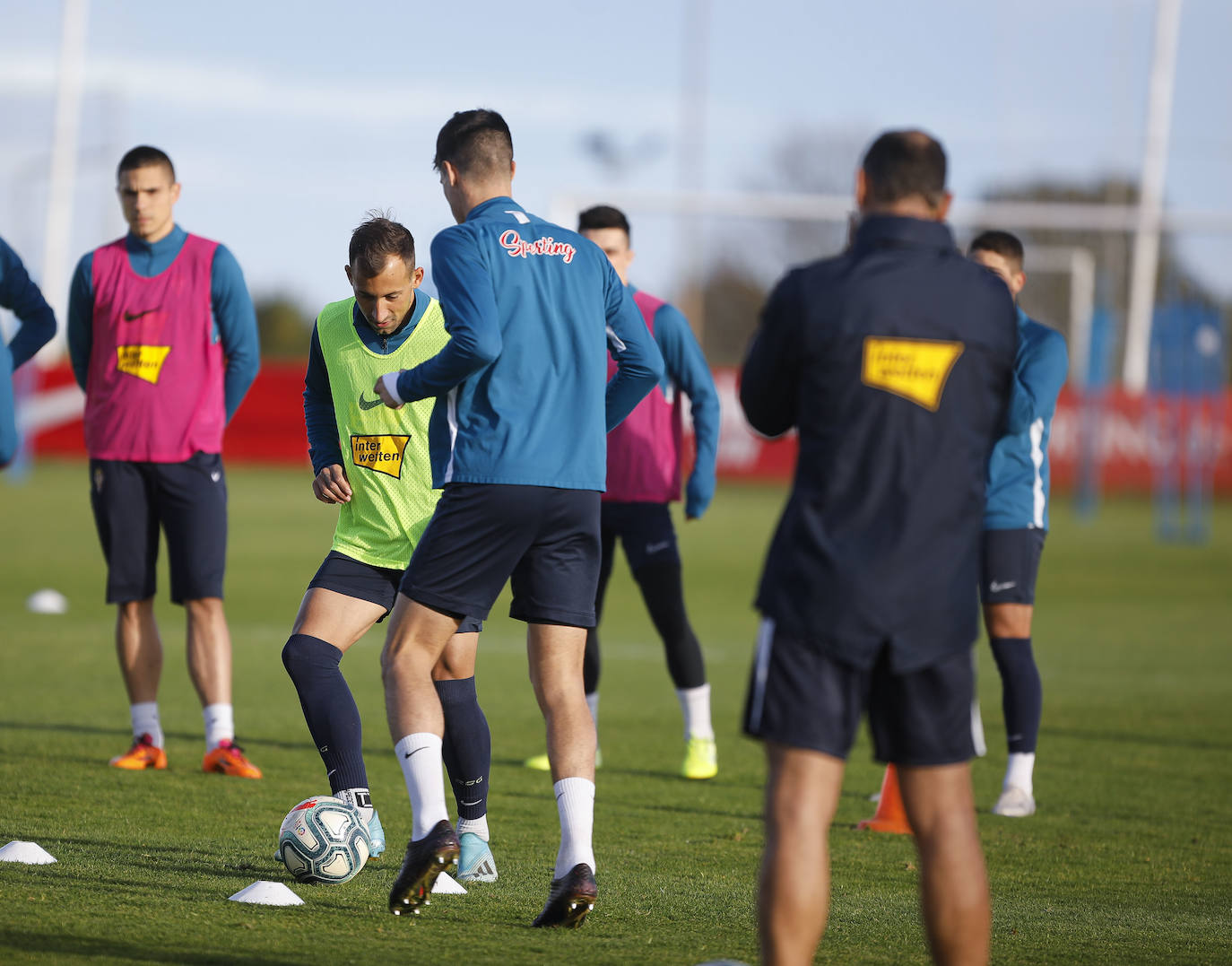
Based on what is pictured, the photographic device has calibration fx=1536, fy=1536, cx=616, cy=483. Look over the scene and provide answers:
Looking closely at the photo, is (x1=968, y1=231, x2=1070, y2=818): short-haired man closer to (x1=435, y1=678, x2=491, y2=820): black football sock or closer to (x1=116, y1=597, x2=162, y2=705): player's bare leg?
(x1=435, y1=678, x2=491, y2=820): black football sock

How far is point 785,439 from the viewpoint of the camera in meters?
31.5

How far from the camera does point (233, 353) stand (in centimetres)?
724

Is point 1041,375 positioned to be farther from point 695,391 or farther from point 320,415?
point 320,415

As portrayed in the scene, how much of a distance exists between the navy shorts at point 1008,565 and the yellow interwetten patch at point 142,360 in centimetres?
380

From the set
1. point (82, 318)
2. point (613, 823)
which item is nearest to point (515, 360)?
point (613, 823)

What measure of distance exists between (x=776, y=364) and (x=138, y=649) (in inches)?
180

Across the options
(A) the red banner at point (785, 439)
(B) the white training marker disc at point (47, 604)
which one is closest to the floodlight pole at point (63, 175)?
(A) the red banner at point (785, 439)

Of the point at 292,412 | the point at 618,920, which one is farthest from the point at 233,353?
the point at 292,412

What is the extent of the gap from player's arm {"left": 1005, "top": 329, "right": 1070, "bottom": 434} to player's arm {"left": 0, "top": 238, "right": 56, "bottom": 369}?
161 inches

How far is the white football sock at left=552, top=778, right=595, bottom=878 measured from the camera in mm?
4445

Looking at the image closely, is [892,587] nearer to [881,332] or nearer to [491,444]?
[881,332]

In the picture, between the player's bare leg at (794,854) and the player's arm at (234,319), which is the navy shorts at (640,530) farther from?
the player's bare leg at (794,854)

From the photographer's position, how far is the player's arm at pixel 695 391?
7340 millimetres

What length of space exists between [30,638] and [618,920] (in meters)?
7.94
